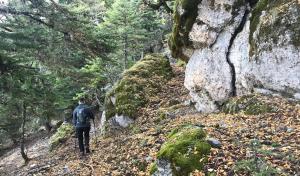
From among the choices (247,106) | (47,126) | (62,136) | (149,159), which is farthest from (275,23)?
(47,126)

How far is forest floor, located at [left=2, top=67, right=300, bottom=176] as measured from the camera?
632 cm

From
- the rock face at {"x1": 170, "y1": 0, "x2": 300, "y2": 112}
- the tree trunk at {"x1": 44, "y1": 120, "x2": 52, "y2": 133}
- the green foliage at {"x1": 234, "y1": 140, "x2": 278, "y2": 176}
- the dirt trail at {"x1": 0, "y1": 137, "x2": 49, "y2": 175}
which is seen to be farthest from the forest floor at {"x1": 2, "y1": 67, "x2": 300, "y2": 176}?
the tree trunk at {"x1": 44, "y1": 120, "x2": 52, "y2": 133}

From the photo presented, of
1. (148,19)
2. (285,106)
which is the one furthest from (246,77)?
(148,19)

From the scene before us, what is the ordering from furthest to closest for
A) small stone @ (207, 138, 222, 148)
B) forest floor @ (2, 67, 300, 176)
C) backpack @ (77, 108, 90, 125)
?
backpack @ (77, 108, 90, 125) < small stone @ (207, 138, 222, 148) < forest floor @ (2, 67, 300, 176)

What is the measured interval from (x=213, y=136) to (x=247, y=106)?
2366 mm

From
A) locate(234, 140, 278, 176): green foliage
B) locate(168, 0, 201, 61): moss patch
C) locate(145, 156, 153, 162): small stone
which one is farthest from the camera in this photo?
locate(168, 0, 201, 61): moss patch

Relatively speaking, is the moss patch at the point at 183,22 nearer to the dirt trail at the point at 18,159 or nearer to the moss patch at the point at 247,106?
the moss patch at the point at 247,106

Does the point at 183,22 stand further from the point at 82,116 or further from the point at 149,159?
the point at 149,159

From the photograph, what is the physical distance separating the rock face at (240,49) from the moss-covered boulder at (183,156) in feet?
11.3

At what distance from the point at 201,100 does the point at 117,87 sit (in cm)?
399

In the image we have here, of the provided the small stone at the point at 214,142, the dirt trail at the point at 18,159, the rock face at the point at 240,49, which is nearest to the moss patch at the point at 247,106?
the rock face at the point at 240,49

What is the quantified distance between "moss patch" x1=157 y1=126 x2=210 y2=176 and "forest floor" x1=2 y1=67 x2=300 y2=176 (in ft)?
0.56

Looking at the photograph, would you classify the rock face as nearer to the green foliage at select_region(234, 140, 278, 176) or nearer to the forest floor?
the forest floor

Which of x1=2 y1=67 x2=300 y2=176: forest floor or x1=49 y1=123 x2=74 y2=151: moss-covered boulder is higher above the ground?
x1=2 y1=67 x2=300 y2=176: forest floor
